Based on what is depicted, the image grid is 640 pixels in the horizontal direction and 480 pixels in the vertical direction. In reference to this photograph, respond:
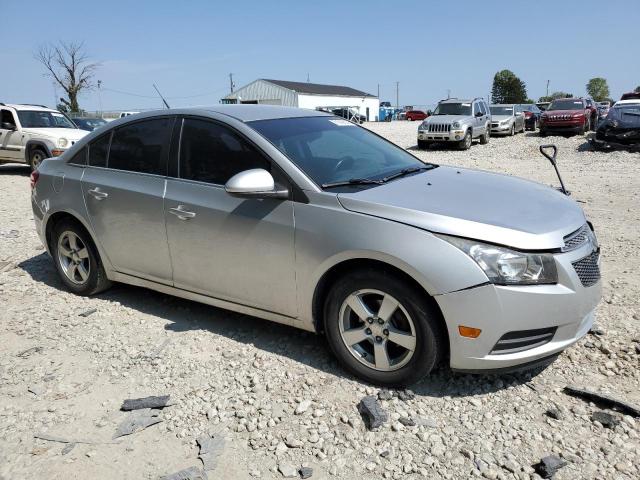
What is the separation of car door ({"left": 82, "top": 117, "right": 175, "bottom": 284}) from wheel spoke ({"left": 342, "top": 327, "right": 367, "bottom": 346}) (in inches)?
62.6

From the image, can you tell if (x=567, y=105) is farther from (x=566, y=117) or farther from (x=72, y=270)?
(x=72, y=270)

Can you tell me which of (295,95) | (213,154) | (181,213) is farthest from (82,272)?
(295,95)

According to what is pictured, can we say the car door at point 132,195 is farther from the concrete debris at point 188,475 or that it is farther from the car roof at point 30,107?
the car roof at point 30,107

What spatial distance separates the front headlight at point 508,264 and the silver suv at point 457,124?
17355 millimetres

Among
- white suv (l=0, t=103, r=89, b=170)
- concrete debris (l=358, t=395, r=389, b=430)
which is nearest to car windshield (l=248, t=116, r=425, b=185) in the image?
concrete debris (l=358, t=395, r=389, b=430)

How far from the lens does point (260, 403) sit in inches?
125

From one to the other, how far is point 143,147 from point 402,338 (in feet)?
8.64

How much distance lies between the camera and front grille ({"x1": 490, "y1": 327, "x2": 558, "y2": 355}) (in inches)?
113

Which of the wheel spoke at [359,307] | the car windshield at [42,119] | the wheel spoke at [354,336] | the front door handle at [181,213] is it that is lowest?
the wheel spoke at [354,336]

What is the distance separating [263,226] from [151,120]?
5.10 feet

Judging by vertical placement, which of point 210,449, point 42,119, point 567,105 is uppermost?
point 42,119

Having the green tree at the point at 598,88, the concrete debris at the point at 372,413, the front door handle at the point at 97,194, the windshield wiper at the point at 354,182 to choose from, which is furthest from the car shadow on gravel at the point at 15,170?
the green tree at the point at 598,88

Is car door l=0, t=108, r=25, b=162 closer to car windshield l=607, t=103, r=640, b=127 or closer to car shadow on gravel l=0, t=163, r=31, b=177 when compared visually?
car shadow on gravel l=0, t=163, r=31, b=177

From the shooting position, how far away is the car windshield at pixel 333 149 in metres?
3.58
